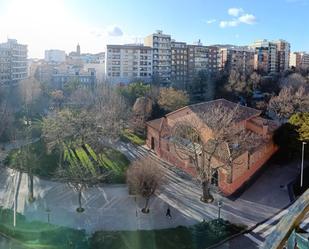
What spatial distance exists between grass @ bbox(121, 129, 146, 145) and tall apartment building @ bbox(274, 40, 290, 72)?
6075 cm

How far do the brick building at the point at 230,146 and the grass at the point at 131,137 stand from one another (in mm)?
1137

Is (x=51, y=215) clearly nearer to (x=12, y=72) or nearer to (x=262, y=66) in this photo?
(x=12, y=72)

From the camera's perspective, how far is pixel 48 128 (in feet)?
80.4

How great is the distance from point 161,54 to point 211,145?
46447mm

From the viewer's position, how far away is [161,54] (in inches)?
2522

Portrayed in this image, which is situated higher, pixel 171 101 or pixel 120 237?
pixel 171 101

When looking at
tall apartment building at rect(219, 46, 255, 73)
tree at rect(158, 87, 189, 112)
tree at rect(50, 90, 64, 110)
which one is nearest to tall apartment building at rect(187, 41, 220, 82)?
tall apartment building at rect(219, 46, 255, 73)

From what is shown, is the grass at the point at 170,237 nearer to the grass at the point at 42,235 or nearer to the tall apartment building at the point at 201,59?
the grass at the point at 42,235

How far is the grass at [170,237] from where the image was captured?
15.0m

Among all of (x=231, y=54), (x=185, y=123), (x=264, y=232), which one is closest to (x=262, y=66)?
(x=231, y=54)

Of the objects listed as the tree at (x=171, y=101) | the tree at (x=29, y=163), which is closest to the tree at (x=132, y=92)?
the tree at (x=171, y=101)

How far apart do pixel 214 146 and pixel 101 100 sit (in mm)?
18189

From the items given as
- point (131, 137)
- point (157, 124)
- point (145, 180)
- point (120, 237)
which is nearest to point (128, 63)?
point (131, 137)

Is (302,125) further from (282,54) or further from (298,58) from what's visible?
(298,58)
